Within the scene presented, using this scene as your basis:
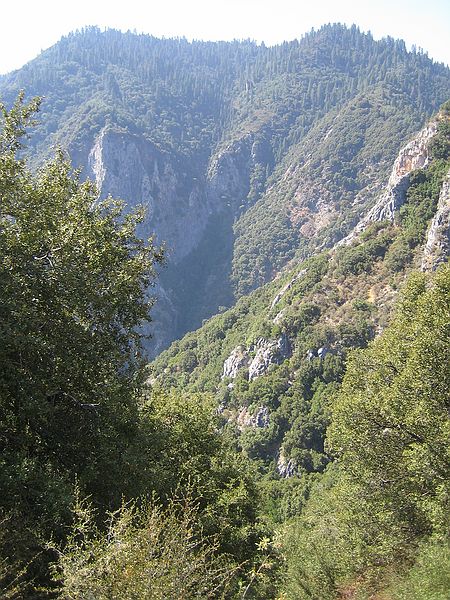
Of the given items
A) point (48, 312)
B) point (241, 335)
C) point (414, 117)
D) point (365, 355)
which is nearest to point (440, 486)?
point (365, 355)

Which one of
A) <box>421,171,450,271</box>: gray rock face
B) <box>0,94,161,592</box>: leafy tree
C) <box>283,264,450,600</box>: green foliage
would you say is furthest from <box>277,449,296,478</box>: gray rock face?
<box>0,94,161,592</box>: leafy tree

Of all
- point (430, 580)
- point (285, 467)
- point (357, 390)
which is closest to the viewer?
point (430, 580)

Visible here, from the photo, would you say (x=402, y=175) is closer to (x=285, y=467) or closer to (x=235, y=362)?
(x=235, y=362)

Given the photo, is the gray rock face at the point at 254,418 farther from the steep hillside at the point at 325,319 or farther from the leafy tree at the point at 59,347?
the leafy tree at the point at 59,347

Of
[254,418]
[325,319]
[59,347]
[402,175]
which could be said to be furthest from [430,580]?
[402,175]

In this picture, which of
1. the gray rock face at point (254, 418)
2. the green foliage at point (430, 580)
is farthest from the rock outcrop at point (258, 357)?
the green foliage at point (430, 580)

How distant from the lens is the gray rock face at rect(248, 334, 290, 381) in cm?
9006

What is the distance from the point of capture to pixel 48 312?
451 inches

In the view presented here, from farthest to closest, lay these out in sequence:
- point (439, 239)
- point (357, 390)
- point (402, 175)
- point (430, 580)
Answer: point (402, 175)
point (439, 239)
point (357, 390)
point (430, 580)

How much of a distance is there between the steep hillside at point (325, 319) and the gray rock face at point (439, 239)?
20 centimetres

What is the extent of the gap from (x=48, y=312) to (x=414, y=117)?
213929 mm

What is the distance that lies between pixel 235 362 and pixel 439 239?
51.4 metres

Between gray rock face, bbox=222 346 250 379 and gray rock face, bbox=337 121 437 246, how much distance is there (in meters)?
33.6

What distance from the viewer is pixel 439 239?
229 ft
